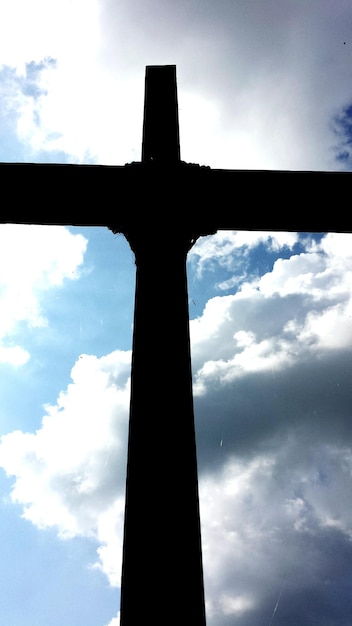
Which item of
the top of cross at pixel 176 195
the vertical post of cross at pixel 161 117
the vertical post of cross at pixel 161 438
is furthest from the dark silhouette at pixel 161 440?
the vertical post of cross at pixel 161 117

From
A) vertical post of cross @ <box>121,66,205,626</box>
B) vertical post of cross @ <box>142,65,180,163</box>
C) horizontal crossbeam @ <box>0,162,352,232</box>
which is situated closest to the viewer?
vertical post of cross @ <box>121,66,205,626</box>

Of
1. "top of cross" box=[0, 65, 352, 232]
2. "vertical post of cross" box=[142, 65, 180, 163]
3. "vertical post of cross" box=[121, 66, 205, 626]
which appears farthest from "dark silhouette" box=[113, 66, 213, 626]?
"vertical post of cross" box=[142, 65, 180, 163]

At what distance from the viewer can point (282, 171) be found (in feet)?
17.6

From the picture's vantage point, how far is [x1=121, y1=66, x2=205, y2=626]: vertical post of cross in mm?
3004

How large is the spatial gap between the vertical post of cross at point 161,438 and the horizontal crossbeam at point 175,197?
76 millimetres

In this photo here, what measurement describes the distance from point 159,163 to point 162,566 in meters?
3.71

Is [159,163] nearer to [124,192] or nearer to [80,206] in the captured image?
[124,192]

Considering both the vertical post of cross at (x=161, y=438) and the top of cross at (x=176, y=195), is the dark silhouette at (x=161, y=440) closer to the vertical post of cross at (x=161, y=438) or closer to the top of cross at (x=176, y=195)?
the vertical post of cross at (x=161, y=438)

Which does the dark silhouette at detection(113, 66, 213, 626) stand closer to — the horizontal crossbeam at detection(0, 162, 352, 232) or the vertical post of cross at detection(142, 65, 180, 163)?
the horizontal crossbeam at detection(0, 162, 352, 232)

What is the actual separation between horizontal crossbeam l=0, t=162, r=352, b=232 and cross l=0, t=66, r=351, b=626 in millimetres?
11

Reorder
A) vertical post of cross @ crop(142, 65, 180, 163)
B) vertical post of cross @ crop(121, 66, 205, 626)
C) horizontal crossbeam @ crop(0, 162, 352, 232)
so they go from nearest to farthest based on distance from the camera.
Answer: vertical post of cross @ crop(121, 66, 205, 626) → horizontal crossbeam @ crop(0, 162, 352, 232) → vertical post of cross @ crop(142, 65, 180, 163)

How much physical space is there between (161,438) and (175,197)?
246cm

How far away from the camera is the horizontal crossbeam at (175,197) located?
16.1 feet

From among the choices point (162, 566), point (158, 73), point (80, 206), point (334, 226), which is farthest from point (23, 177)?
point (162, 566)
